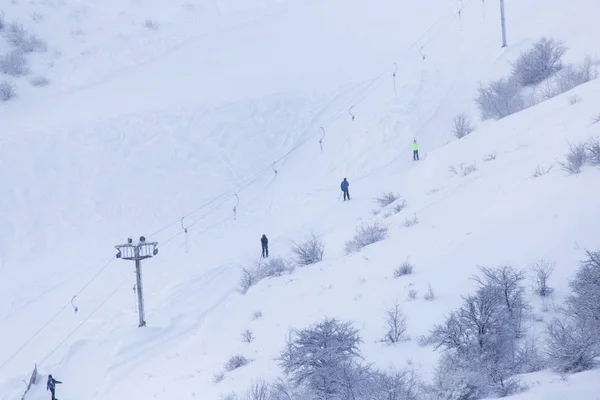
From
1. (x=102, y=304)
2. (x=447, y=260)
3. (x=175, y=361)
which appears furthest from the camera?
(x=102, y=304)

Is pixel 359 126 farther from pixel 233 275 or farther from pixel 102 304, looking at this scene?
pixel 102 304

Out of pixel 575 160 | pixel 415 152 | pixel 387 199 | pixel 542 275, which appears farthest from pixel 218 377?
pixel 415 152

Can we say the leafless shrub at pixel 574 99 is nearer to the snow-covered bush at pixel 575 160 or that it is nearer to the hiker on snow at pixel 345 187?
the snow-covered bush at pixel 575 160

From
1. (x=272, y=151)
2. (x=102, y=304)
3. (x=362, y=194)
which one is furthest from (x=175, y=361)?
(x=272, y=151)

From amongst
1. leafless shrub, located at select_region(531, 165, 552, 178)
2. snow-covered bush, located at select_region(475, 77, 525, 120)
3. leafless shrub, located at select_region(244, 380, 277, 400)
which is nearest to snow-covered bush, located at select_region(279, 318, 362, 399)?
leafless shrub, located at select_region(244, 380, 277, 400)

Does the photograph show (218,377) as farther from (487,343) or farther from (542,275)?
(542,275)

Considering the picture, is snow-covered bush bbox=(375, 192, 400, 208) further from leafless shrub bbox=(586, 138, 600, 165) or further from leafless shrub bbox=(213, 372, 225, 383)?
Answer: leafless shrub bbox=(213, 372, 225, 383)
